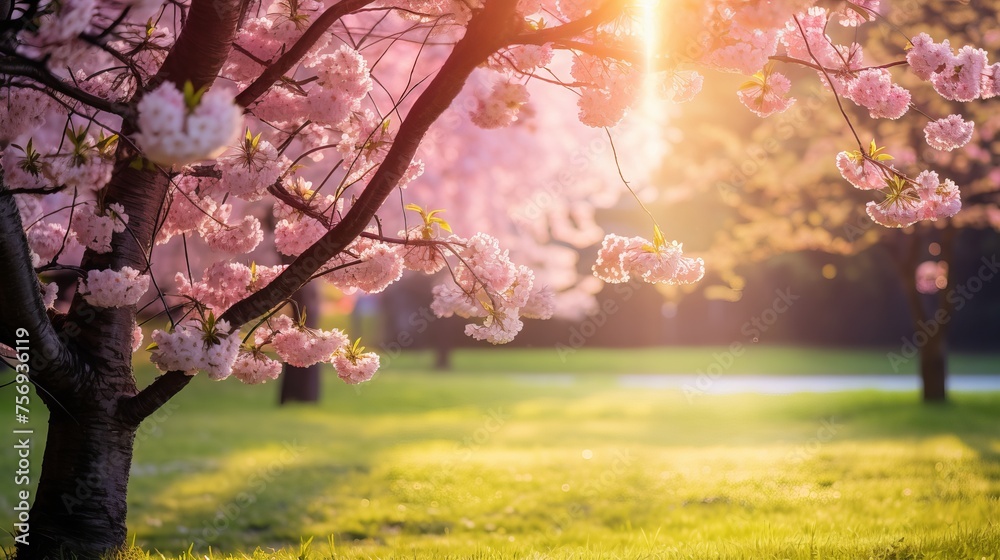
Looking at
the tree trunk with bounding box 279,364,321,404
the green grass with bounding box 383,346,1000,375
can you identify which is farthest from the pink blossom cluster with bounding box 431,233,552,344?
the green grass with bounding box 383,346,1000,375

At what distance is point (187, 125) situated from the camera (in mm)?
2699

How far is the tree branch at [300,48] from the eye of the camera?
427 centimetres

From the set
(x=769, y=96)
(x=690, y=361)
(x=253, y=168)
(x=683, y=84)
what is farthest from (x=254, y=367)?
(x=690, y=361)

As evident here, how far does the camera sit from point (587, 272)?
38.4 m

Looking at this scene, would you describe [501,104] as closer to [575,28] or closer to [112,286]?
[575,28]

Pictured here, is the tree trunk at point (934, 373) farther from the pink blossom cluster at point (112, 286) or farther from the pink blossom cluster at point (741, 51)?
the pink blossom cluster at point (112, 286)

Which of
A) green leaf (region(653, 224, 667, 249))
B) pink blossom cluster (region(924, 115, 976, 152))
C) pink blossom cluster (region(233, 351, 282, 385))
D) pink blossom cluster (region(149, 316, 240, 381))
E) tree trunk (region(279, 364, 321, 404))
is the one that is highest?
pink blossom cluster (region(924, 115, 976, 152))

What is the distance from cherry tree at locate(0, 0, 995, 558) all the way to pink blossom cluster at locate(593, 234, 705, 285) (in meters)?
0.01

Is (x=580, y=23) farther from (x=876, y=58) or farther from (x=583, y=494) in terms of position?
(x=876, y=58)

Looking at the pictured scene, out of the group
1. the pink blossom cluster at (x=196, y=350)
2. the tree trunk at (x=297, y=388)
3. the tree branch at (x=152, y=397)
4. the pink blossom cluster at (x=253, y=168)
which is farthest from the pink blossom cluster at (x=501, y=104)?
the tree trunk at (x=297, y=388)

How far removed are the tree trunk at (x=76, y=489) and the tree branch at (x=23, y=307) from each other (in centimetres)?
31

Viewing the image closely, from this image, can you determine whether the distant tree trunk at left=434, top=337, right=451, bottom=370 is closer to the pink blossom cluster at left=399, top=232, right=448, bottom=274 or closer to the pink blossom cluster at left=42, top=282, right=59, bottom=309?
the pink blossom cluster at left=399, top=232, right=448, bottom=274

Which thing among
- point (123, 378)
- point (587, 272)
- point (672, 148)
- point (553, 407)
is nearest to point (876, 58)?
point (672, 148)

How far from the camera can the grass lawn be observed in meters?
5.58
